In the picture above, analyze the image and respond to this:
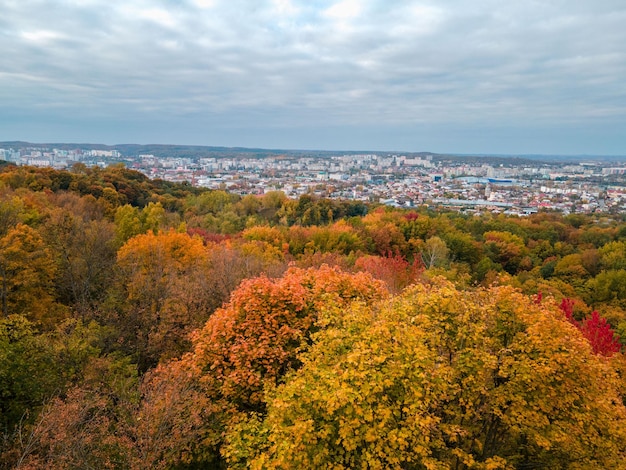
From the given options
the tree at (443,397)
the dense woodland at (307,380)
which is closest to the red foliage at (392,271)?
the dense woodland at (307,380)

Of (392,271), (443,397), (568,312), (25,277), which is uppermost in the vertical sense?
(443,397)

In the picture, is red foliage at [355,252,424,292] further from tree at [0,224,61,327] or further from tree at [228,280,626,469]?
tree at [0,224,61,327]

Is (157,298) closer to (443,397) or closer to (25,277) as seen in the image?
(25,277)

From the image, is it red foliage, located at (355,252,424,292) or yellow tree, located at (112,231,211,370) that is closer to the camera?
yellow tree, located at (112,231,211,370)

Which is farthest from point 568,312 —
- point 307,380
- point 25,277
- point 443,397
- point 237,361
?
point 25,277

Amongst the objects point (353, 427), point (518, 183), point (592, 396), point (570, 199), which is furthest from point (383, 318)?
point (518, 183)

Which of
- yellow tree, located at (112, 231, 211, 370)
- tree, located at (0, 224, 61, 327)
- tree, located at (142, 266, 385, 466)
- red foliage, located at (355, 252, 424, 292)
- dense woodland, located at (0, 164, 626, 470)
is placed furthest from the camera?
red foliage, located at (355, 252, 424, 292)

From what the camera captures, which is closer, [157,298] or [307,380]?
[307,380]

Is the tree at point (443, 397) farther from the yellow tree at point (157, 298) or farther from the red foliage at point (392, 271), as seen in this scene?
the red foliage at point (392, 271)

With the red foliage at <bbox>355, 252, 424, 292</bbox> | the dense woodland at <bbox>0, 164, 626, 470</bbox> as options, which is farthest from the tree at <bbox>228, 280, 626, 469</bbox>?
the red foliage at <bbox>355, 252, 424, 292</bbox>

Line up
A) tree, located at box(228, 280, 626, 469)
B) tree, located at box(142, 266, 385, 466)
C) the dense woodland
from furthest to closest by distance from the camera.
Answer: tree, located at box(142, 266, 385, 466) → the dense woodland → tree, located at box(228, 280, 626, 469)

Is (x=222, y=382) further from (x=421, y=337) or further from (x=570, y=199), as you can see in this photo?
(x=570, y=199)

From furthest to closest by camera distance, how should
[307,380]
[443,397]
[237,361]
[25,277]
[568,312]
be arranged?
[568,312] → [25,277] → [237,361] → [307,380] → [443,397]
